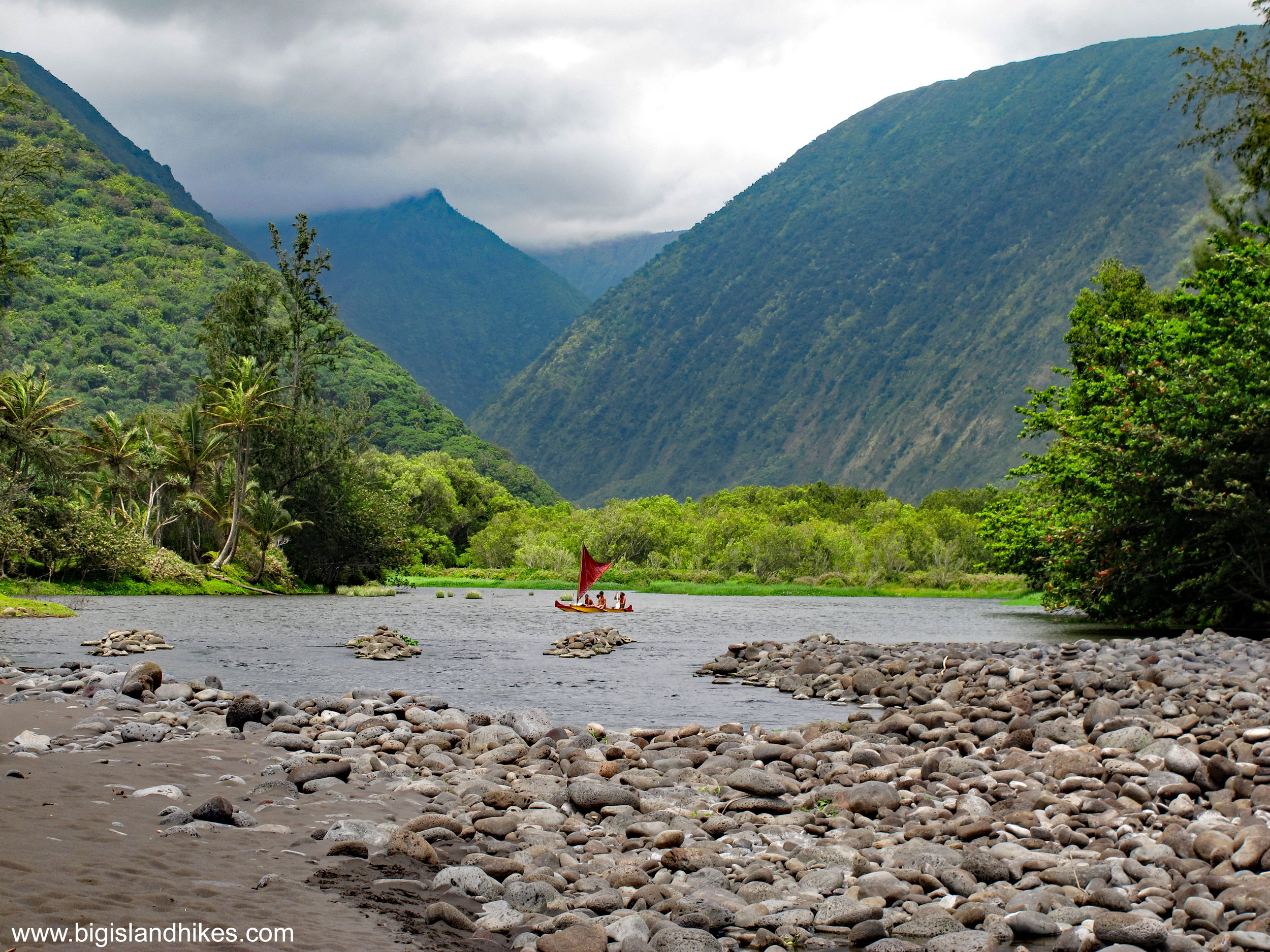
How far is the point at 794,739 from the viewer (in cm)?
1423

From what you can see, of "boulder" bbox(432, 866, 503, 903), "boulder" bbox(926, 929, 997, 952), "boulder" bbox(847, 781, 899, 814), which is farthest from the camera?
"boulder" bbox(847, 781, 899, 814)

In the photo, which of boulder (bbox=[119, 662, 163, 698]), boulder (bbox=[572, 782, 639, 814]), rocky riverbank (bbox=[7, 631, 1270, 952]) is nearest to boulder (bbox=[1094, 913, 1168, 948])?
rocky riverbank (bbox=[7, 631, 1270, 952])

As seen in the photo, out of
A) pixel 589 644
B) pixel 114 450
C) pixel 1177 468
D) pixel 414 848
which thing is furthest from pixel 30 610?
pixel 1177 468

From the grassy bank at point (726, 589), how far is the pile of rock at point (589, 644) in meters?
54.0

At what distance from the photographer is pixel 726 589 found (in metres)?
93.8

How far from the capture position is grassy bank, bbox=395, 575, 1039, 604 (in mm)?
90812

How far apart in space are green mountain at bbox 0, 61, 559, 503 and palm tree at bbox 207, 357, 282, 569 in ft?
49.9

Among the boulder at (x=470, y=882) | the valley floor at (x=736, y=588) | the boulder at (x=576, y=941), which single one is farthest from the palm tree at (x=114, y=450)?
the boulder at (x=576, y=941)

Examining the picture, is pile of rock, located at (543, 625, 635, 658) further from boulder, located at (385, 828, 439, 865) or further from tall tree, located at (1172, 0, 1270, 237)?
tall tree, located at (1172, 0, 1270, 237)

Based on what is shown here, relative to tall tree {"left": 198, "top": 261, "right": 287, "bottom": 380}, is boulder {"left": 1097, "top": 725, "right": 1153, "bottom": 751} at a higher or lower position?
lower

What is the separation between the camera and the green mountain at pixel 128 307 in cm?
10900

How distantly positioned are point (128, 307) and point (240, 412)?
71.6 m

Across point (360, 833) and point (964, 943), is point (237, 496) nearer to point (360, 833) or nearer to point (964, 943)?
point (360, 833)

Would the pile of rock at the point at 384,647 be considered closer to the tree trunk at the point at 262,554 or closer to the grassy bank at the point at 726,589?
the tree trunk at the point at 262,554
